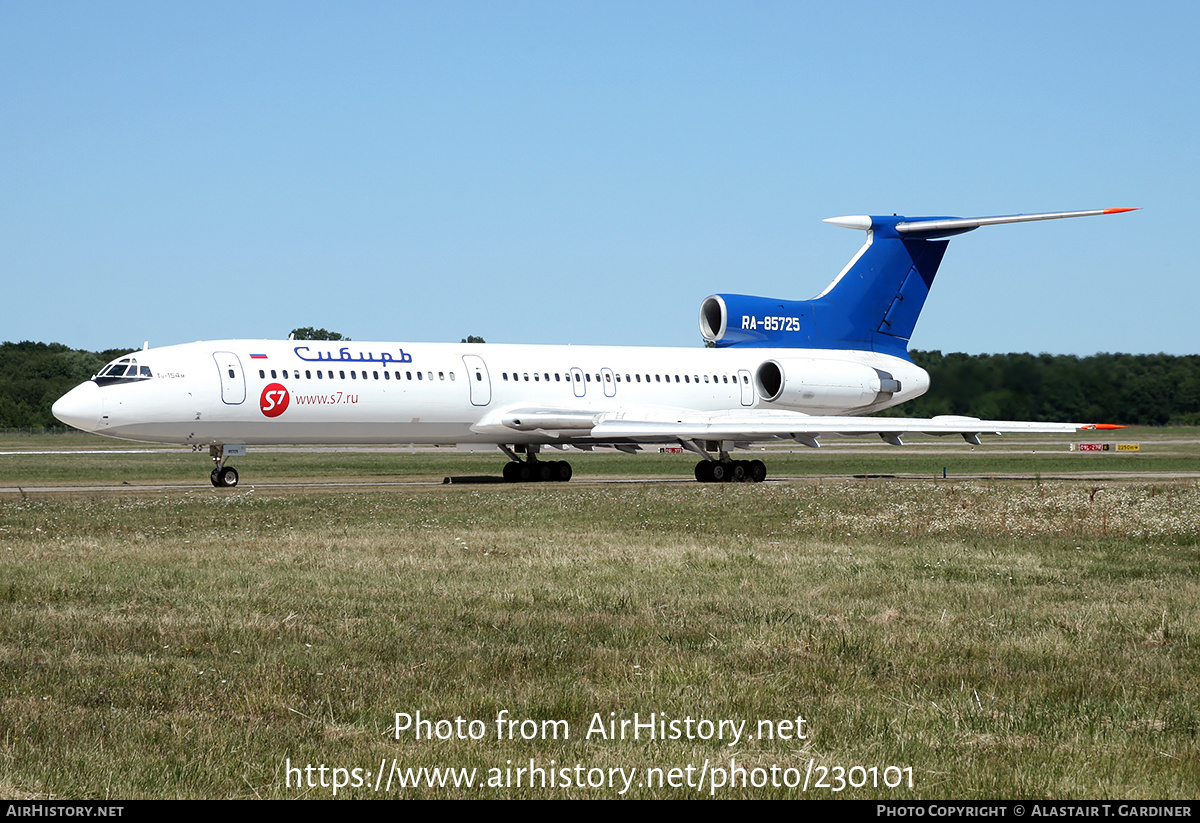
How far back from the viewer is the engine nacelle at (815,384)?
37.4 metres

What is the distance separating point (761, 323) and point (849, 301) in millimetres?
2973

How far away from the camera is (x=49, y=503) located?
2359 cm

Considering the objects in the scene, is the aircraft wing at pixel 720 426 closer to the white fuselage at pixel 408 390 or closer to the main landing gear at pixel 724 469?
the white fuselage at pixel 408 390

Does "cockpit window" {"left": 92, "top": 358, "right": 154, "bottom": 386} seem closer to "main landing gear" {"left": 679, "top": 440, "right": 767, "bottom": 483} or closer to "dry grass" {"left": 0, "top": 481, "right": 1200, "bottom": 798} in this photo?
"dry grass" {"left": 0, "top": 481, "right": 1200, "bottom": 798}

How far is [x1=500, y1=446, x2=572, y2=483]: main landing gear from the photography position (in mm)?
34375

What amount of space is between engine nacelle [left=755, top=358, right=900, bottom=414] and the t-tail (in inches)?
60.7

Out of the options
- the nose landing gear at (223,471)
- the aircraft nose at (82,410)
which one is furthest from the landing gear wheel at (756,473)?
the aircraft nose at (82,410)

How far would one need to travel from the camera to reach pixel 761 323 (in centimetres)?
3934

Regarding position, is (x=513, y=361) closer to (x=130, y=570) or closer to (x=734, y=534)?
(x=734, y=534)

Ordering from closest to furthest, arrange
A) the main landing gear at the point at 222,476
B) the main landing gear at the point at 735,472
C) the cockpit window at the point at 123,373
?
the cockpit window at the point at 123,373
the main landing gear at the point at 222,476
the main landing gear at the point at 735,472

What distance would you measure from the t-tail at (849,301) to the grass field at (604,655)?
65.7 feet

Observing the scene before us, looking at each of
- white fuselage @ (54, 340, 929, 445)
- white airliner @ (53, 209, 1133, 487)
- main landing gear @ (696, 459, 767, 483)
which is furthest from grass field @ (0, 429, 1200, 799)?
main landing gear @ (696, 459, 767, 483)

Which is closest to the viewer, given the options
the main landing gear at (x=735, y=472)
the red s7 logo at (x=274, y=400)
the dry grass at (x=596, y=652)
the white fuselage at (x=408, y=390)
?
the dry grass at (x=596, y=652)

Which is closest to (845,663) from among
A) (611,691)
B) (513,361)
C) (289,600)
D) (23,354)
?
(611,691)
